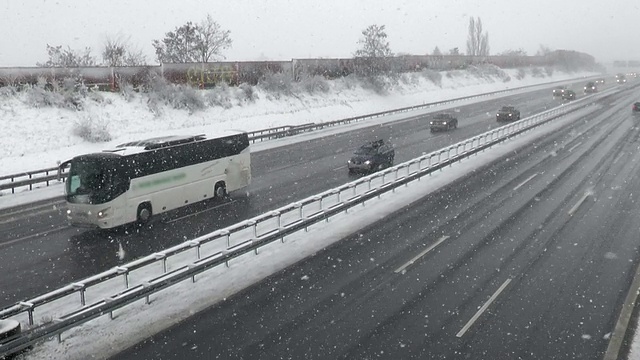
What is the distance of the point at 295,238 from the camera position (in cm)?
1769

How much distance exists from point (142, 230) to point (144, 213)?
743 millimetres

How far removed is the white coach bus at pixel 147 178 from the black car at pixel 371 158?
7.02 m

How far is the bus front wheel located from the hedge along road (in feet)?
1.12

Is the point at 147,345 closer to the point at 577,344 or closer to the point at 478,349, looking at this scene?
the point at 478,349

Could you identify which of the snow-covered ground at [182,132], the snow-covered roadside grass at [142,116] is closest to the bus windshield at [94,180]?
the snow-covered ground at [182,132]

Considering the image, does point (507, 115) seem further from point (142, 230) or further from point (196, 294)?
point (196, 294)

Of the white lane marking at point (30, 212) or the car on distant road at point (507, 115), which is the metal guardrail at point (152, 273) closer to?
the white lane marking at point (30, 212)

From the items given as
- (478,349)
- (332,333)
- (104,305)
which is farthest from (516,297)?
(104,305)

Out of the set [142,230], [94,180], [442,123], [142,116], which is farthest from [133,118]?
[442,123]

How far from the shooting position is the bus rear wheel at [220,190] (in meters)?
23.4

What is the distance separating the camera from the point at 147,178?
19.7 meters

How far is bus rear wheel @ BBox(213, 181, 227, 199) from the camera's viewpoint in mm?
23406

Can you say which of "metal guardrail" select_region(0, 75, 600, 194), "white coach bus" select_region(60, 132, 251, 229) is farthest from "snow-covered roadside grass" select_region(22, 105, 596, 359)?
"metal guardrail" select_region(0, 75, 600, 194)

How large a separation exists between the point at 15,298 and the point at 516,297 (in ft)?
40.5
